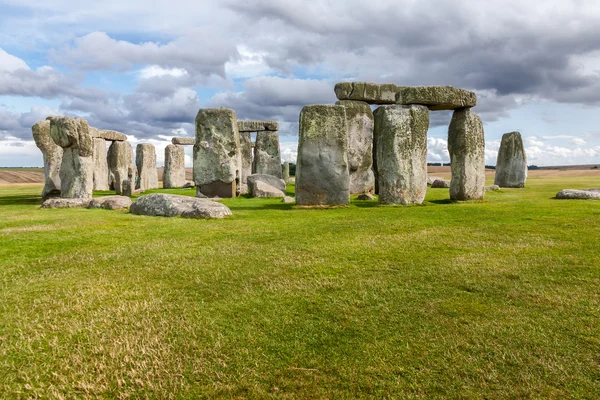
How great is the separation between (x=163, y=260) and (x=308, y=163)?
241 inches

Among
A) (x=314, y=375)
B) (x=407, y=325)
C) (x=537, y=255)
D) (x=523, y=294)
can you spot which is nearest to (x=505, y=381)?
(x=407, y=325)

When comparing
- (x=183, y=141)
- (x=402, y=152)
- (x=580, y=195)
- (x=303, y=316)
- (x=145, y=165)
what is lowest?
(x=303, y=316)

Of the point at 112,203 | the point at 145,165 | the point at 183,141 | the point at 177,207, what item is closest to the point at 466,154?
the point at 177,207

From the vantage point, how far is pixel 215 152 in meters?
15.8

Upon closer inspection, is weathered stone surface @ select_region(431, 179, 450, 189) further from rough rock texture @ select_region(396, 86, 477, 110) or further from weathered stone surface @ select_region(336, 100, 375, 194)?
rough rock texture @ select_region(396, 86, 477, 110)

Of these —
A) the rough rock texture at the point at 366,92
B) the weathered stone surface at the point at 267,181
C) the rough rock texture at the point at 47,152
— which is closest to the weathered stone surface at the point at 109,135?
the rough rock texture at the point at 47,152

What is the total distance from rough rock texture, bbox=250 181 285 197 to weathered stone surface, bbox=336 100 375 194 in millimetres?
2763

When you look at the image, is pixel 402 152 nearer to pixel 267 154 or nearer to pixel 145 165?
pixel 267 154

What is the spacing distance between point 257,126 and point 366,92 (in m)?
8.63

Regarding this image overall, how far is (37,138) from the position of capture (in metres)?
14.8

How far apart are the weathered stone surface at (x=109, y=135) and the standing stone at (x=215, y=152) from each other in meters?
7.13

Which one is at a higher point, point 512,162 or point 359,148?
point 359,148

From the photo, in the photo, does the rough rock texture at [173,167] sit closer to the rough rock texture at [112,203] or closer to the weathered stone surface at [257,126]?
the weathered stone surface at [257,126]

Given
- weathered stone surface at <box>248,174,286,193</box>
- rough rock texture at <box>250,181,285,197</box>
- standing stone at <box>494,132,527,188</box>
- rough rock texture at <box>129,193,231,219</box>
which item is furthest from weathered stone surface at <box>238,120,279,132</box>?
rough rock texture at <box>129,193,231,219</box>
